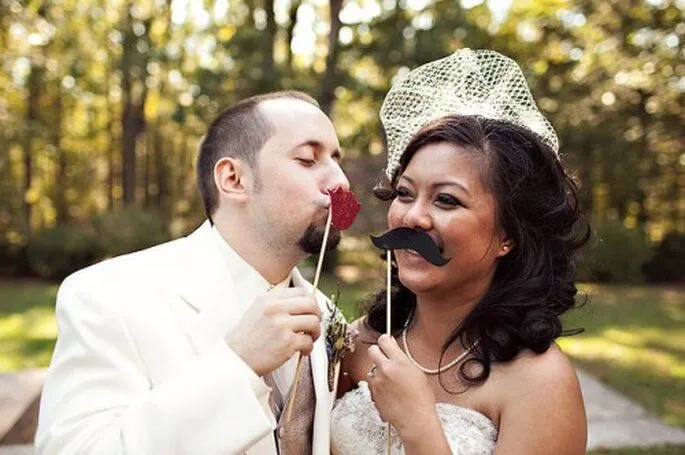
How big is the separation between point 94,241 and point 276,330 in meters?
17.7

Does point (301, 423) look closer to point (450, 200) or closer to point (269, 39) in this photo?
point (450, 200)

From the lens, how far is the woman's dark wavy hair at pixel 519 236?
2453mm

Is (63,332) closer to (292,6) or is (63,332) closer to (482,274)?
(482,274)

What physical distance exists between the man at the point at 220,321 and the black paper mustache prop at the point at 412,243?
344mm

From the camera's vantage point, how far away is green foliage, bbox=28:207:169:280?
59.9 ft

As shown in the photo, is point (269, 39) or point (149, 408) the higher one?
point (149, 408)

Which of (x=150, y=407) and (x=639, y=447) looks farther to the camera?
(x=639, y=447)

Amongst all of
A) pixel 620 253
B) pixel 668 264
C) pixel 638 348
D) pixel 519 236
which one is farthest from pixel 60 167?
pixel 519 236

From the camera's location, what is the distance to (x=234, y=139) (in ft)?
9.70

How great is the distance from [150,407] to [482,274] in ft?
3.99

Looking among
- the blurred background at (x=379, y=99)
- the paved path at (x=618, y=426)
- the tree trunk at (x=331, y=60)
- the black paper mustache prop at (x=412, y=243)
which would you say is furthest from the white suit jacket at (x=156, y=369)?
the tree trunk at (x=331, y=60)

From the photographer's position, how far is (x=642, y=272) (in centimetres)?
1970

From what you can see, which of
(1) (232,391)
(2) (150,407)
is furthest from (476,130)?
(2) (150,407)

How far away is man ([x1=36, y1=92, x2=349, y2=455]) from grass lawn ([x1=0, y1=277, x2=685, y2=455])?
2.73 meters
